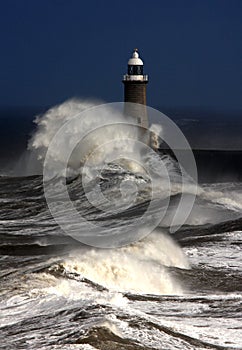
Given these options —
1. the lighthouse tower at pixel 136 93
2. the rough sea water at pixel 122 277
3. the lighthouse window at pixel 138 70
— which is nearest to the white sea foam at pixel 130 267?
the rough sea water at pixel 122 277

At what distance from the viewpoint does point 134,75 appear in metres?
37.1

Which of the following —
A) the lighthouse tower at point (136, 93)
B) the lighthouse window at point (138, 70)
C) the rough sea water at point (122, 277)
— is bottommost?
the rough sea water at point (122, 277)

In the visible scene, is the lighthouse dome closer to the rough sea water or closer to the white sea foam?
the rough sea water

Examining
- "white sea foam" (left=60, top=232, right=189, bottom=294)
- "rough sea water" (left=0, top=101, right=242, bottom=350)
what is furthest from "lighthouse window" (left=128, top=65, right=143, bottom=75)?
"white sea foam" (left=60, top=232, right=189, bottom=294)

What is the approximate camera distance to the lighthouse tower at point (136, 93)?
36.8m

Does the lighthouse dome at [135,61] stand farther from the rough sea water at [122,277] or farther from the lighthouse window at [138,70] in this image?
the rough sea water at [122,277]

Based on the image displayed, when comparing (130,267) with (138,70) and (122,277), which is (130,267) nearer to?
(122,277)

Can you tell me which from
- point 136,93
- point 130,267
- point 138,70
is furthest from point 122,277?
point 138,70

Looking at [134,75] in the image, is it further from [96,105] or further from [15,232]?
[15,232]

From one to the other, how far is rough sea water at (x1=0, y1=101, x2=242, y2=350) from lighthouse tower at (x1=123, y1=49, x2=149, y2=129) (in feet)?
18.9

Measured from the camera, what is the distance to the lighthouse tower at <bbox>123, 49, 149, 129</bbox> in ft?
121

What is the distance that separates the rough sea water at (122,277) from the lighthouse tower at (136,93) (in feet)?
18.9

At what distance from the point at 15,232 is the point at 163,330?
10787mm

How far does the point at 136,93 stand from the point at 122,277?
66.4 feet
